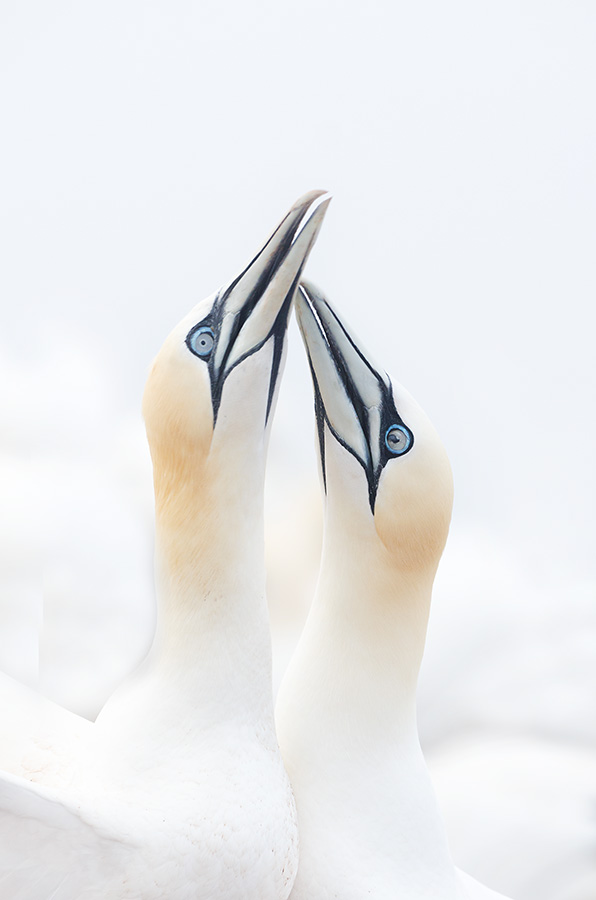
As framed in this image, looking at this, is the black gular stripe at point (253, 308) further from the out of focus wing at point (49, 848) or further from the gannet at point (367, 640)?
the out of focus wing at point (49, 848)

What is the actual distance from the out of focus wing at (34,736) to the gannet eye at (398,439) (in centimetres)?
102

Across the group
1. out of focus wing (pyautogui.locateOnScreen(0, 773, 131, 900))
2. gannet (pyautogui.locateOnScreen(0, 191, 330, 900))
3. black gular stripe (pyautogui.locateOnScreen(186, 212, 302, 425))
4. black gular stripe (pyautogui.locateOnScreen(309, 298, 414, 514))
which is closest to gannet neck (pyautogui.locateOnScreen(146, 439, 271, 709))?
gannet (pyautogui.locateOnScreen(0, 191, 330, 900))

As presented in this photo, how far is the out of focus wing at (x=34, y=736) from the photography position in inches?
83.2

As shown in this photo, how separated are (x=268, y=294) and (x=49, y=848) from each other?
1276 millimetres

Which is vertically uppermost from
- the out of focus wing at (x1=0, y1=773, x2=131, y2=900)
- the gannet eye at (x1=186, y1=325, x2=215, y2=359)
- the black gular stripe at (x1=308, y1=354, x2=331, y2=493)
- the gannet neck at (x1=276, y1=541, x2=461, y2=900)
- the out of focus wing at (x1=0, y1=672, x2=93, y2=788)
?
the black gular stripe at (x1=308, y1=354, x2=331, y2=493)

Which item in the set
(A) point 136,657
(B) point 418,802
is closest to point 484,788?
(B) point 418,802

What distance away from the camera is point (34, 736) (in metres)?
2.20

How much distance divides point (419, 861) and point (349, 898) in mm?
247

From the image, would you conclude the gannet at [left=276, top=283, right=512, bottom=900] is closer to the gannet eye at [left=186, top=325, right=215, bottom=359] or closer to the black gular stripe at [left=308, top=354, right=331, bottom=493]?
the black gular stripe at [left=308, top=354, right=331, bottom=493]

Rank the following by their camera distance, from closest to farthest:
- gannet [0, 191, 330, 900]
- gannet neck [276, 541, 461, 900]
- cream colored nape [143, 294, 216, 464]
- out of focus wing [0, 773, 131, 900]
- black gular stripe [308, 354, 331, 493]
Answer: out of focus wing [0, 773, 131, 900], gannet [0, 191, 330, 900], cream colored nape [143, 294, 216, 464], gannet neck [276, 541, 461, 900], black gular stripe [308, 354, 331, 493]

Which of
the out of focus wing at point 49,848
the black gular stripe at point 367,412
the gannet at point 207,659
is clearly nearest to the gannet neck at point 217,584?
the gannet at point 207,659

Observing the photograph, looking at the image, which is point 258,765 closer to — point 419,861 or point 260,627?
point 260,627

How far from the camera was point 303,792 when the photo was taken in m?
2.52

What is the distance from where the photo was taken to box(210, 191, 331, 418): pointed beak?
91.9 inches
